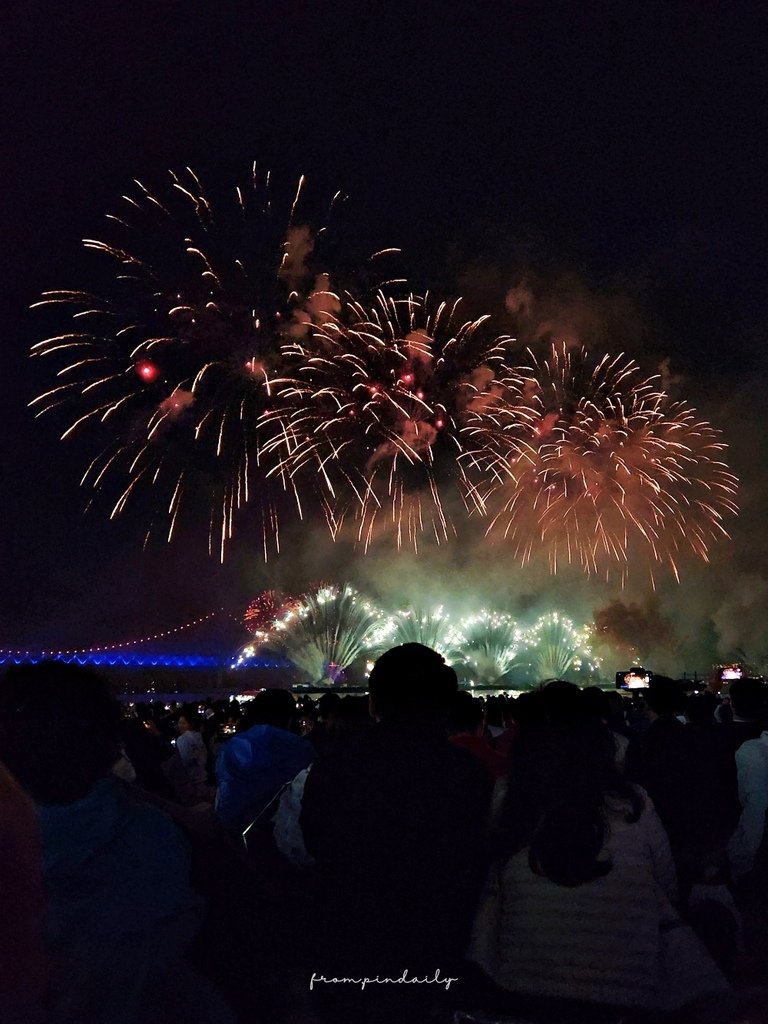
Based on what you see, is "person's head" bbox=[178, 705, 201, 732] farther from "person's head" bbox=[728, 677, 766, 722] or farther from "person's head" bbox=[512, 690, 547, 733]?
"person's head" bbox=[512, 690, 547, 733]

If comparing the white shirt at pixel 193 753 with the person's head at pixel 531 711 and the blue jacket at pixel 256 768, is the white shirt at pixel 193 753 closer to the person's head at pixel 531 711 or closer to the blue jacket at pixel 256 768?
the blue jacket at pixel 256 768

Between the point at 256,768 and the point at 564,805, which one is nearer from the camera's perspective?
the point at 564,805

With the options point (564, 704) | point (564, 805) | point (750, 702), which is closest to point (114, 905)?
point (564, 805)

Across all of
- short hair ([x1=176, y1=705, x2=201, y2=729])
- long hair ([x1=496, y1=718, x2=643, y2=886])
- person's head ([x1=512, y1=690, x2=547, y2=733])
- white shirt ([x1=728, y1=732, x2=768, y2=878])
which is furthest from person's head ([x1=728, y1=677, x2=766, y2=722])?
short hair ([x1=176, y1=705, x2=201, y2=729])

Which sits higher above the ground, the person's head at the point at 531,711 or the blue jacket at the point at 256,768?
the person's head at the point at 531,711

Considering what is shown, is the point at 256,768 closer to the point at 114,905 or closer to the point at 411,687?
the point at 411,687

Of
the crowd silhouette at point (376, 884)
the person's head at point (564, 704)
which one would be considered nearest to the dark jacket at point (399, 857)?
the crowd silhouette at point (376, 884)
